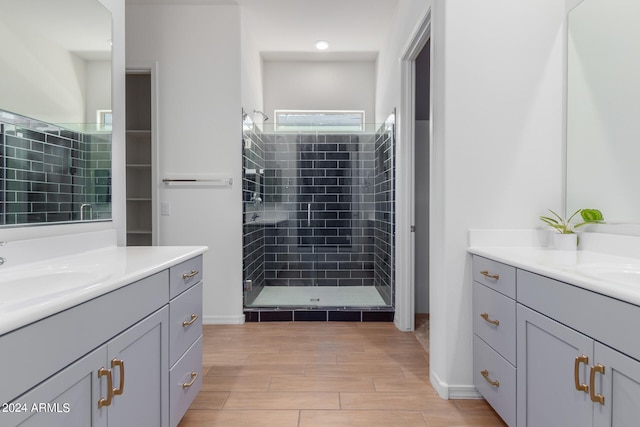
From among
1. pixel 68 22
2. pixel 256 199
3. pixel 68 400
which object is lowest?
pixel 68 400

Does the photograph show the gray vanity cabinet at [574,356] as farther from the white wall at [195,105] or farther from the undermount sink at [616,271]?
the white wall at [195,105]

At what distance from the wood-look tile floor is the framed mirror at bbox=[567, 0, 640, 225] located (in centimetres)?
124

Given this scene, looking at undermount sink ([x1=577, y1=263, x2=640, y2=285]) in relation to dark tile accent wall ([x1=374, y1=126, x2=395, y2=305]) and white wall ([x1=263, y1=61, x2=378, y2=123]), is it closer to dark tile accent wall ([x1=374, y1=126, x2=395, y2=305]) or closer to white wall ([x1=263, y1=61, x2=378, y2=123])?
dark tile accent wall ([x1=374, y1=126, x2=395, y2=305])

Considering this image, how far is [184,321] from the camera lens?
5.37ft

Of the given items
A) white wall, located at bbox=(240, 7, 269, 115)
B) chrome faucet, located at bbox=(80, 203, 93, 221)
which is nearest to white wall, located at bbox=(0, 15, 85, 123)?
chrome faucet, located at bbox=(80, 203, 93, 221)

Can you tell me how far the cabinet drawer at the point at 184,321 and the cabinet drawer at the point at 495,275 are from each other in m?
1.47

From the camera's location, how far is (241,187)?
3.18 meters

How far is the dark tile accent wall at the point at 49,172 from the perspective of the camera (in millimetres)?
1316

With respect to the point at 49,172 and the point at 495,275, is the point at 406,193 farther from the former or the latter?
the point at 49,172

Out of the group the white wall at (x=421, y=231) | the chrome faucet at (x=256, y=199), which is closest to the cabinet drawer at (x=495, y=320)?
the white wall at (x=421, y=231)

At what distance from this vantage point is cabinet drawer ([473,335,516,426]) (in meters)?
1.53

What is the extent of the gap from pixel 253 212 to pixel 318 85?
2.01m

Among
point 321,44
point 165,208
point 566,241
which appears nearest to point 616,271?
point 566,241

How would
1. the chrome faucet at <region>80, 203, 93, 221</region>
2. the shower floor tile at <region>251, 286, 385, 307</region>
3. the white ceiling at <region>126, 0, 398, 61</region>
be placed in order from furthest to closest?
1. the shower floor tile at <region>251, 286, 385, 307</region>
2. the white ceiling at <region>126, 0, 398, 61</region>
3. the chrome faucet at <region>80, 203, 93, 221</region>
